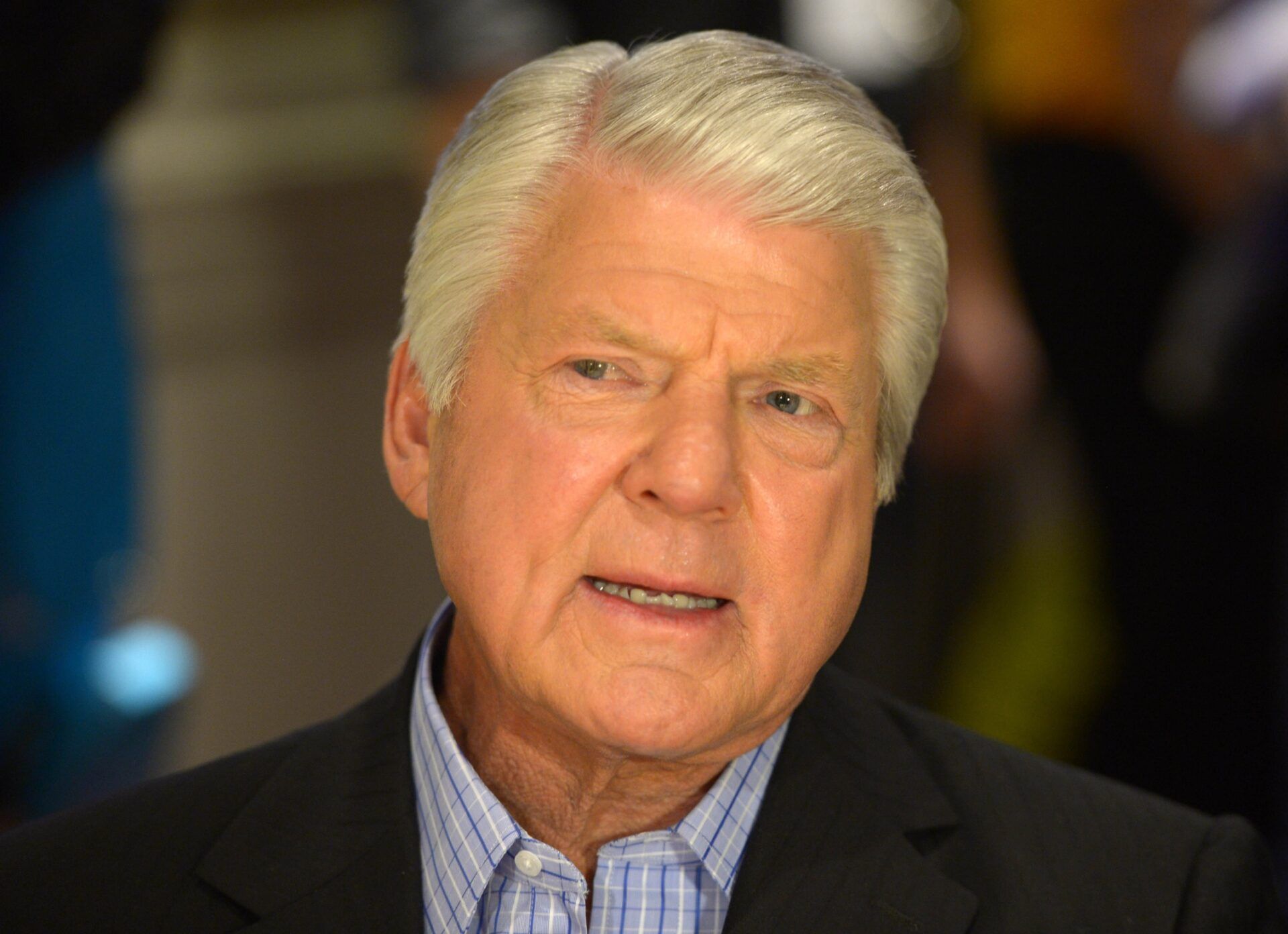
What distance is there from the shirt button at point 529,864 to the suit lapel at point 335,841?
0.11 metres

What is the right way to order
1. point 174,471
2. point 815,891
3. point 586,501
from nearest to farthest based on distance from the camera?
point 586,501 < point 815,891 < point 174,471

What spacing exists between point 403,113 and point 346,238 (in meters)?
0.34

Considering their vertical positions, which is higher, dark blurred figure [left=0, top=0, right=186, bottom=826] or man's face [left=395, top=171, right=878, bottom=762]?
man's face [left=395, top=171, right=878, bottom=762]

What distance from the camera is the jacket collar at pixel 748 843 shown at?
1.56m

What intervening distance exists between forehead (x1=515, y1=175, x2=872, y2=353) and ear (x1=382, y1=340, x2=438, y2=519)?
215mm

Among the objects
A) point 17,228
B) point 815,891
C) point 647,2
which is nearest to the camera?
point 815,891

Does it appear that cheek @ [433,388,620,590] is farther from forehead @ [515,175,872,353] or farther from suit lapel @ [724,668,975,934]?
suit lapel @ [724,668,975,934]

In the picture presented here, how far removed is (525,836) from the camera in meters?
1.57

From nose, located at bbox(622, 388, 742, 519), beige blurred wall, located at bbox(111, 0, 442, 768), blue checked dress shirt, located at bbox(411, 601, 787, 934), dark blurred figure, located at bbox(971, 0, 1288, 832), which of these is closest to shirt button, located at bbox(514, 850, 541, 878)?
blue checked dress shirt, located at bbox(411, 601, 787, 934)

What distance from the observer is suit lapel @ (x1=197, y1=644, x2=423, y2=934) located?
1.55 metres

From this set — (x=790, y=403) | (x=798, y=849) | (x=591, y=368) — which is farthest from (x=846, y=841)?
(x=591, y=368)

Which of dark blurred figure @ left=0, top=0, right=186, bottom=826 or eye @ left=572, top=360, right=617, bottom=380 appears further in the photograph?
dark blurred figure @ left=0, top=0, right=186, bottom=826

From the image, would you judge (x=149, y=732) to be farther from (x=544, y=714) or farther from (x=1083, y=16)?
(x=1083, y=16)

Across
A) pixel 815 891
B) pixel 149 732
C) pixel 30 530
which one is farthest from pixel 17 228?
pixel 815 891
